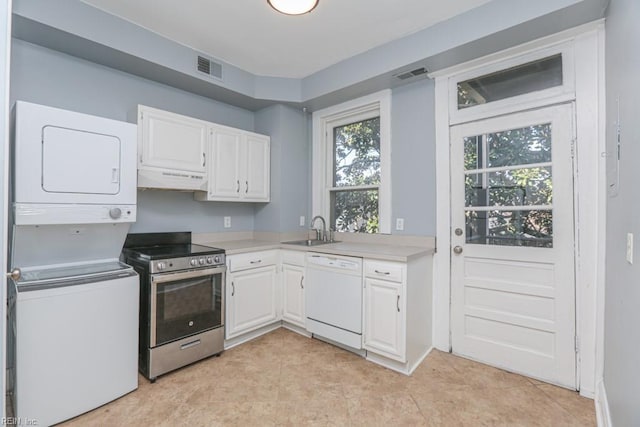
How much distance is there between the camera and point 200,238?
126 inches

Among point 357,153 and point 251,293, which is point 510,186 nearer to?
point 357,153

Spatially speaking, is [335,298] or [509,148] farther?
[335,298]

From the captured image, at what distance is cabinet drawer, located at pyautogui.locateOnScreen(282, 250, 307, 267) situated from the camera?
2.99 meters

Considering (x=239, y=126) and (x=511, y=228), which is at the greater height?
(x=239, y=126)

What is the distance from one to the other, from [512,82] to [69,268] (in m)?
3.54

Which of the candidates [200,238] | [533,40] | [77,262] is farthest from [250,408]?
[533,40]

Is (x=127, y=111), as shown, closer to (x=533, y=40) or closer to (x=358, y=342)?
(x=358, y=342)

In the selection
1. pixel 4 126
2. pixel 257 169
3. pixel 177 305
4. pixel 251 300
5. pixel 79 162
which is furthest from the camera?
pixel 257 169

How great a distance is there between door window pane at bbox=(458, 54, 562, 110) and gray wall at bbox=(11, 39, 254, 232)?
248 cm

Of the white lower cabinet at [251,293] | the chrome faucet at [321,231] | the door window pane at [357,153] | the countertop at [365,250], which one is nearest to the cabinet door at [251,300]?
the white lower cabinet at [251,293]

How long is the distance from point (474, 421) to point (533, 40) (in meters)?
2.64

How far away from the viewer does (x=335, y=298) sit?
2719 mm

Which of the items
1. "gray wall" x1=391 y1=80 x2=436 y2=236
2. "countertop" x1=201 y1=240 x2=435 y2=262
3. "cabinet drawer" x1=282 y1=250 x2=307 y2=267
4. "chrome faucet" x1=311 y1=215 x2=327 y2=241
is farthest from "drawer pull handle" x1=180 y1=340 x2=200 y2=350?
"gray wall" x1=391 y1=80 x2=436 y2=236

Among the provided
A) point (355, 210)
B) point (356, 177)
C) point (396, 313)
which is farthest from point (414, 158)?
point (396, 313)
